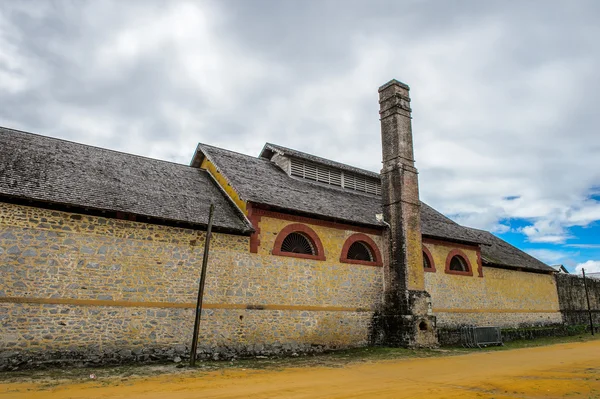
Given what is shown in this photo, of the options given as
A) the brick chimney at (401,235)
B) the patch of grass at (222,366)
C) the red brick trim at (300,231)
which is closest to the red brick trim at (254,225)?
the red brick trim at (300,231)

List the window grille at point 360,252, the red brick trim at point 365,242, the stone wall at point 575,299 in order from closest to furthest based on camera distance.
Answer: the red brick trim at point 365,242, the window grille at point 360,252, the stone wall at point 575,299

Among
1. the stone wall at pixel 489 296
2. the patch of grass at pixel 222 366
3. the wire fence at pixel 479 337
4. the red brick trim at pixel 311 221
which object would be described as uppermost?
the red brick trim at pixel 311 221

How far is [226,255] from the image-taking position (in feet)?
44.5

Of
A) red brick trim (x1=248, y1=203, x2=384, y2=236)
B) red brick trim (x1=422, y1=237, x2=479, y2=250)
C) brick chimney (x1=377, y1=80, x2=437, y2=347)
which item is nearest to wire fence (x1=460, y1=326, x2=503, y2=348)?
brick chimney (x1=377, y1=80, x2=437, y2=347)

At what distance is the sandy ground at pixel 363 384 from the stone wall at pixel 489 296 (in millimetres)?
7543

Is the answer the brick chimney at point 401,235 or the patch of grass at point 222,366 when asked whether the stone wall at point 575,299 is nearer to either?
→ the patch of grass at point 222,366

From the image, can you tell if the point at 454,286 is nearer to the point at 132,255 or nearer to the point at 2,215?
the point at 132,255

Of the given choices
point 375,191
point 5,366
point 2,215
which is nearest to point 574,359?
point 375,191

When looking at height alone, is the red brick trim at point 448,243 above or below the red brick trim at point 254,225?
above

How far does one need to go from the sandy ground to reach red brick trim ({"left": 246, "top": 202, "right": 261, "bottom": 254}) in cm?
440

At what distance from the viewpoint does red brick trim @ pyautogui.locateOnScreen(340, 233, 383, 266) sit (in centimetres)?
1654

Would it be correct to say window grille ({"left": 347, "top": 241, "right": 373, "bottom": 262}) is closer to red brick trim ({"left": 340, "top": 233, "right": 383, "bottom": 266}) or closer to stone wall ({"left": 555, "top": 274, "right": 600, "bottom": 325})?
red brick trim ({"left": 340, "top": 233, "right": 383, "bottom": 266})

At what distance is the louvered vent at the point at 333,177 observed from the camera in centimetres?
2008

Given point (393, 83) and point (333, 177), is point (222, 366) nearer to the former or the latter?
point (333, 177)
